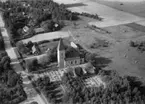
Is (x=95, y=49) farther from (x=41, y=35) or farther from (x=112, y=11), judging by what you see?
(x=112, y=11)

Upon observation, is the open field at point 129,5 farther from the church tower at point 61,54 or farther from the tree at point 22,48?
the tree at point 22,48

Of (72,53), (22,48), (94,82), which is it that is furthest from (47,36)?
(94,82)

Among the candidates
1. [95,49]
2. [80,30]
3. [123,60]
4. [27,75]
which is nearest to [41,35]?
[80,30]

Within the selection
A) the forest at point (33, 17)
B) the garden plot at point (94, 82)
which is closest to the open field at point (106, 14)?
the forest at point (33, 17)

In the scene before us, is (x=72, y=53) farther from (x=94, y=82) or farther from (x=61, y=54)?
(x=94, y=82)

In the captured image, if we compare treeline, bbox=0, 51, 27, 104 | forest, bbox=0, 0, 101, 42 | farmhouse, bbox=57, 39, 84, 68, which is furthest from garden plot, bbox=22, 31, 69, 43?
farmhouse, bbox=57, 39, 84, 68

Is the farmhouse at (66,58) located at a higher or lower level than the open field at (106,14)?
lower

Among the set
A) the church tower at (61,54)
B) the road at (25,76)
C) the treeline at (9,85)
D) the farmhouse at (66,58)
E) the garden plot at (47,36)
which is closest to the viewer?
the treeline at (9,85)
